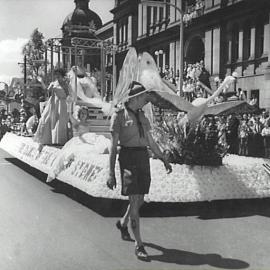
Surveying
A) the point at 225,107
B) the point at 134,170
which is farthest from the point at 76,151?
the point at 134,170

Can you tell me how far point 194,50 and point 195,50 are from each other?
0.10 m

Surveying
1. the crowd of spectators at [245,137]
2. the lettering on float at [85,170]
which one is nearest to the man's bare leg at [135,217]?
the lettering on float at [85,170]

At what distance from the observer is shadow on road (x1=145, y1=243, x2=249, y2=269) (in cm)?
507

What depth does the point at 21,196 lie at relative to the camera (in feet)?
29.9

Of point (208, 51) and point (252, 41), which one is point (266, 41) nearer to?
point (252, 41)

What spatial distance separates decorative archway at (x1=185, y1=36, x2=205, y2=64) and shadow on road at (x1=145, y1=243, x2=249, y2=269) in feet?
109

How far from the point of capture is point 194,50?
125 feet

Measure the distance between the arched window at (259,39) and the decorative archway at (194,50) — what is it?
7.42 m

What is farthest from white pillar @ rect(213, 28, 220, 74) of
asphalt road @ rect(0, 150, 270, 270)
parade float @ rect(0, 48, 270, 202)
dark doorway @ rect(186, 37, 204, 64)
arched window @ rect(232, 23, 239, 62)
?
asphalt road @ rect(0, 150, 270, 270)

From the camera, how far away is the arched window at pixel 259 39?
99.3ft

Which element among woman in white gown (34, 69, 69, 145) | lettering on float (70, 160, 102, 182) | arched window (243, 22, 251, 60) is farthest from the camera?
arched window (243, 22, 251, 60)

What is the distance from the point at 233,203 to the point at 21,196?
3767 millimetres

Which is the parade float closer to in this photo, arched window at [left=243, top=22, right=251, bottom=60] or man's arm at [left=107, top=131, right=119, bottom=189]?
man's arm at [left=107, top=131, right=119, bottom=189]

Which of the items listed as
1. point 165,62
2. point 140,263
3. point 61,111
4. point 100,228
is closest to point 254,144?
point 61,111
